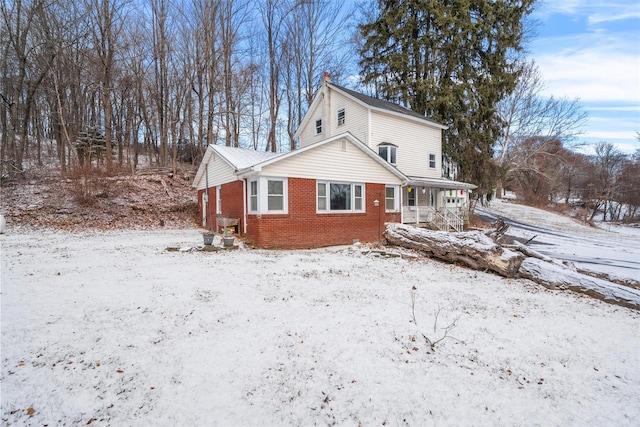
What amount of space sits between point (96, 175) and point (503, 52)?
27384 millimetres

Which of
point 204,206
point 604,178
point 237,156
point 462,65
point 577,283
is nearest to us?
point 577,283

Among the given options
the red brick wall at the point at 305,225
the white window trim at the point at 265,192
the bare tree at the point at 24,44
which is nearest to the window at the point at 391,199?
the red brick wall at the point at 305,225

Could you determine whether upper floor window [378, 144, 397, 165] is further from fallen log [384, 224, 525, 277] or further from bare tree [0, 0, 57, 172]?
bare tree [0, 0, 57, 172]

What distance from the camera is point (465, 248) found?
8.12 meters

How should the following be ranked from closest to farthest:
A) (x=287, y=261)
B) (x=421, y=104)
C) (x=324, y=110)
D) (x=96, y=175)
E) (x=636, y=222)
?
(x=287, y=261) → (x=96, y=175) → (x=324, y=110) → (x=421, y=104) → (x=636, y=222)

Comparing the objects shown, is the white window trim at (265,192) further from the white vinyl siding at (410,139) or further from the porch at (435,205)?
the white vinyl siding at (410,139)

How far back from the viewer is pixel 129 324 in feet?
13.3

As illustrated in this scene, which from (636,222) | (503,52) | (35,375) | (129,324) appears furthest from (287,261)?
(636,222)

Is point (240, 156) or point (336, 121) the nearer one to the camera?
point (240, 156)

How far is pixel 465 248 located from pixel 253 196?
23.5ft

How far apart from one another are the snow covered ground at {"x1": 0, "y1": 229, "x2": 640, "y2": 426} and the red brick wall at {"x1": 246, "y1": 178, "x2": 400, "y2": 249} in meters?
4.01

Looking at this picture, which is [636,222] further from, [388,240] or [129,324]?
[129,324]

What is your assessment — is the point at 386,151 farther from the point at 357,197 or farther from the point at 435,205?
the point at 357,197

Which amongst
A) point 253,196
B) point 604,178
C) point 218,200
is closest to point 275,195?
point 253,196
